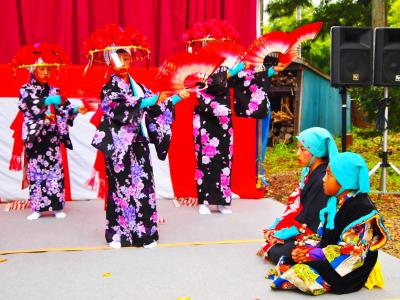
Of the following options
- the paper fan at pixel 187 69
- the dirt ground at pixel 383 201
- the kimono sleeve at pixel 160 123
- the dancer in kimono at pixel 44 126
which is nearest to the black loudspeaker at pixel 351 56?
the dirt ground at pixel 383 201

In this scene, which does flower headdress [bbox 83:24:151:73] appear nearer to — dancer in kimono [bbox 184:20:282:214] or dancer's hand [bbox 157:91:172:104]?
dancer's hand [bbox 157:91:172:104]

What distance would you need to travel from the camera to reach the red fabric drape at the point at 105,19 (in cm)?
513

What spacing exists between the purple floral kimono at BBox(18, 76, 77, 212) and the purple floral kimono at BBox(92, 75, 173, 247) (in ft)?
3.08

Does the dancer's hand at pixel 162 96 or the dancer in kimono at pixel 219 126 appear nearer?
the dancer's hand at pixel 162 96

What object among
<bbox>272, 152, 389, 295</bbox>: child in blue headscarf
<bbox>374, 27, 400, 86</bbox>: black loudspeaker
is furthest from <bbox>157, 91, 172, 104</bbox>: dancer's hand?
<bbox>374, 27, 400, 86</bbox>: black loudspeaker

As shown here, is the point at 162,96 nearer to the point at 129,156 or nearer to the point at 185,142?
the point at 129,156

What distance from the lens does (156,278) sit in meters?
2.93

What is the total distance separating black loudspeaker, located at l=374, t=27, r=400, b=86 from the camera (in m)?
5.33

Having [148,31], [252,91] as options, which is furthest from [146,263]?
[148,31]

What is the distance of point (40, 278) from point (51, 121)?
1.72 m

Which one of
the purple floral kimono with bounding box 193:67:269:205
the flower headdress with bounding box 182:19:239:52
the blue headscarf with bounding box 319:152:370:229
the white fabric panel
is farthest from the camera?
the white fabric panel

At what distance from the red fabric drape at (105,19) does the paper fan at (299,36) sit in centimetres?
158

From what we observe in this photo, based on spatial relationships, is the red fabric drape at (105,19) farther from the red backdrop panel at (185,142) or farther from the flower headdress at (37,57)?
the flower headdress at (37,57)

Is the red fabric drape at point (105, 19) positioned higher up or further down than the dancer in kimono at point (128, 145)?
higher up
